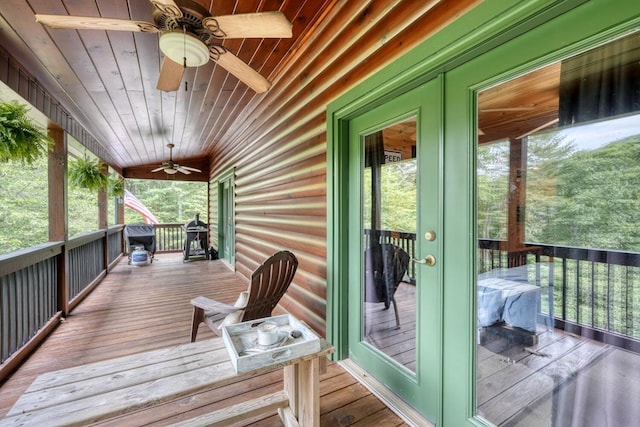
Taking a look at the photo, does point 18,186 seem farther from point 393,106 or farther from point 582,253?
point 582,253

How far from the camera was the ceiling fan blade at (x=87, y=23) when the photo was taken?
4.59ft

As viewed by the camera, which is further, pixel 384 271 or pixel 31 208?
pixel 31 208

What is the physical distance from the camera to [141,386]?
1126mm

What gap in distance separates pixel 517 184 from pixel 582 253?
1.23 feet

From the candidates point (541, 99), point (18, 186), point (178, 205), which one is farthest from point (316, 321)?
point (178, 205)

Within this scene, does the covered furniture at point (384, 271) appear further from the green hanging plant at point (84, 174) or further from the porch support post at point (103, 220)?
the porch support post at point (103, 220)

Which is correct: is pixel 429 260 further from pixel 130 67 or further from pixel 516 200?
pixel 130 67

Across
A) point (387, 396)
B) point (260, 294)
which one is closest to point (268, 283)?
point (260, 294)

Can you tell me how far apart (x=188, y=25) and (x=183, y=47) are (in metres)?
0.11

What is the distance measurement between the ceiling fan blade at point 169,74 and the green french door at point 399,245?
1305mm

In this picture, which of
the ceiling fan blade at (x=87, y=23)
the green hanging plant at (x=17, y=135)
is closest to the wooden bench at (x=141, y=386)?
the green hanging plant at (x=17, y=135)

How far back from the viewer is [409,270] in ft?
6.05

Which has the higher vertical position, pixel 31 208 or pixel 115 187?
pixel 115 187

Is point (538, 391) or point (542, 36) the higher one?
point (542, 36)
